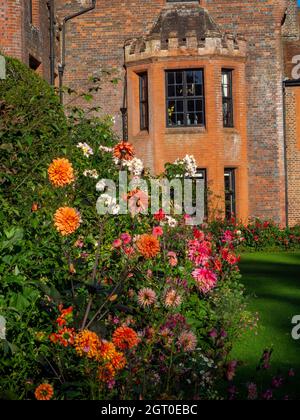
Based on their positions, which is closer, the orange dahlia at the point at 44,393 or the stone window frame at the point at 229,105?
the orange dahlia at the point at 44,393

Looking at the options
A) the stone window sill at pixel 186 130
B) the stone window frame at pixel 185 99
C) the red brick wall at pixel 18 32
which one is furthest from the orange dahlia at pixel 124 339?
the stone window frame at pixel 185 99

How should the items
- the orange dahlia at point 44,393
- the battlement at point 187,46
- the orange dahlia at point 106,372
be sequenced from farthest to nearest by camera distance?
1. the battlement at point 187,46
2. the orange dahlia at point 106,372
3. the orange dahlia at point 44,393

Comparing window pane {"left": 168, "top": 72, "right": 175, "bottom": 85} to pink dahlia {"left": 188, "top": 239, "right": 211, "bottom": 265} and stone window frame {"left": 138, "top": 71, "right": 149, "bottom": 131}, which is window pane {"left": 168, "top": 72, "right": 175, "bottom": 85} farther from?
pink dahlia {"left": 188, "top": 239, "right": 211, "bottom": 265}

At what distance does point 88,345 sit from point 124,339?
244mm

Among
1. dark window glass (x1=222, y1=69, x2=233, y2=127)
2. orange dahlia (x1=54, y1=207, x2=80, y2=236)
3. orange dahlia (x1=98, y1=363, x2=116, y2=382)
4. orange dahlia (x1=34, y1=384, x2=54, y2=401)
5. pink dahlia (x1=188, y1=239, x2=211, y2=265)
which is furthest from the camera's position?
dark window glass (x1=222, y1=69, x2=233, y2=127)

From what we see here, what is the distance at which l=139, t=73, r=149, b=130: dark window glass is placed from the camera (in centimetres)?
2231

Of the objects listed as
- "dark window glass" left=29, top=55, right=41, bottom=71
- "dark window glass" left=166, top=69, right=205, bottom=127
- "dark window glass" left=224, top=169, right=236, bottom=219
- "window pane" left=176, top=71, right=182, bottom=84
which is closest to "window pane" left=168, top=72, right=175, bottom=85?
"dark window glass" left=166, top=69, right=205, bottom=127

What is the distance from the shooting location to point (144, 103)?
73.8 ft

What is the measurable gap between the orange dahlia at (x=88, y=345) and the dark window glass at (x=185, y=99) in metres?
18.3

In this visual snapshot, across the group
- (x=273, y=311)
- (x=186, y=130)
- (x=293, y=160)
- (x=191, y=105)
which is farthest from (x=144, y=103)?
(x=273, y=311)

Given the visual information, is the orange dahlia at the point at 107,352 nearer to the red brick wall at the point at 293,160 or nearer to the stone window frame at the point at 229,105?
the stone window frame at the point at 229,105

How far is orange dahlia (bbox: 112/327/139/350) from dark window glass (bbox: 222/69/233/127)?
18909 millimetres

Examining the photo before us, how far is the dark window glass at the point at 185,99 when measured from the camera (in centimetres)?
2200

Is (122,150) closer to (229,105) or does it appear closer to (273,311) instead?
(273,311)
